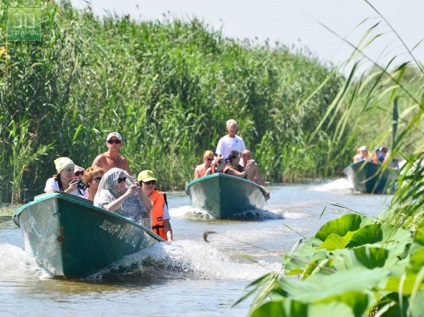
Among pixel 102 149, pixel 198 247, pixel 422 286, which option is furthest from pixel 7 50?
pixel 422 286

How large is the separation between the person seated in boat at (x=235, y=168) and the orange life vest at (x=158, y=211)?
606 centimetres

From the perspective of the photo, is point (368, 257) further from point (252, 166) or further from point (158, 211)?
point (252, 166)

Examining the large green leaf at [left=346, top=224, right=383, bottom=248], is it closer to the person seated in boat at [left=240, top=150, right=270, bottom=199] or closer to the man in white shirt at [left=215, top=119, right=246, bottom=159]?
the man in white shirt at [left=215, top=119, right=246, bottom=159]

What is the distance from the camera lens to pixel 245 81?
1015 inches

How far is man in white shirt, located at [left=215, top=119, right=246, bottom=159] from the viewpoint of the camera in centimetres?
1758

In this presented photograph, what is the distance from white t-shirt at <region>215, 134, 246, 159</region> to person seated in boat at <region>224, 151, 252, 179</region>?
10 cm

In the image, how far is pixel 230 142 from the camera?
17.6 metres

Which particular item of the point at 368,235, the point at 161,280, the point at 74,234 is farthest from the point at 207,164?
the point at 368,235

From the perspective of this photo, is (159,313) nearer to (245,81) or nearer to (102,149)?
(102,149)

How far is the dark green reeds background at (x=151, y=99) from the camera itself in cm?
1702

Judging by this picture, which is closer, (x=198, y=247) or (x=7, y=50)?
(x=198, y=247)

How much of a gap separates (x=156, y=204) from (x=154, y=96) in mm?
10930

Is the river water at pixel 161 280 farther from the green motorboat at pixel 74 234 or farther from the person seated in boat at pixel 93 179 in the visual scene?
the person seated in boat at pixel 93 179

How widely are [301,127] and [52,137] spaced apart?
1194cm
